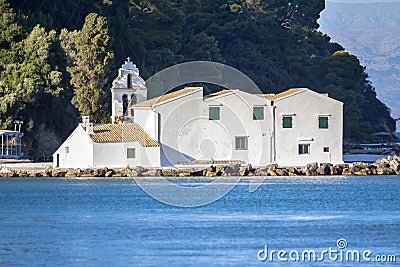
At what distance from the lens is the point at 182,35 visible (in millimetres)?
81250

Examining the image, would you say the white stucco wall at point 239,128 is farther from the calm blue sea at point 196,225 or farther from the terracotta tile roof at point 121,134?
the calm blue sea at point 196,225

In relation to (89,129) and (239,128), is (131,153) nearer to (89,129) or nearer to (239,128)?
(89,129)

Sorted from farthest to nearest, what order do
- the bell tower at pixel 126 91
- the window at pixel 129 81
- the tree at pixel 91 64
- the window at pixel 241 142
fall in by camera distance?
1. the tree at pixel 91 64
2. the window at pixel 129 81
3. the bell tower at pixel 126 91
4. the window at pixel 241 142

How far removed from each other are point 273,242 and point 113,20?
3986cm

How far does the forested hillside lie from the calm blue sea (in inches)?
433

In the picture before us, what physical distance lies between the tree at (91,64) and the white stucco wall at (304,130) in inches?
378

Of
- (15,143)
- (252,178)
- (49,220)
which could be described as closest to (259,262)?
(49,220)

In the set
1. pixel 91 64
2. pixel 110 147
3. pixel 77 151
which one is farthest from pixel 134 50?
pixel 110 147

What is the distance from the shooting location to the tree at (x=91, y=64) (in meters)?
62.0

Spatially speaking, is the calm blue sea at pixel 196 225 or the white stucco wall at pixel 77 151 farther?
the white stucco wall at pixel 77 151

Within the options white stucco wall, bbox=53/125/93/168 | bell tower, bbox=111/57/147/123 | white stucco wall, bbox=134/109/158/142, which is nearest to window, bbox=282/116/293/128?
white stucco wall, bbox=134/109/158/142

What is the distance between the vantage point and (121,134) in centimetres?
5497

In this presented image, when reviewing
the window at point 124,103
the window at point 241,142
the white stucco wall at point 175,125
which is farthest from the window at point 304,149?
the window at point 124,103

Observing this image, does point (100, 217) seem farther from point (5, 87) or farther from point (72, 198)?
point (5, 87)
